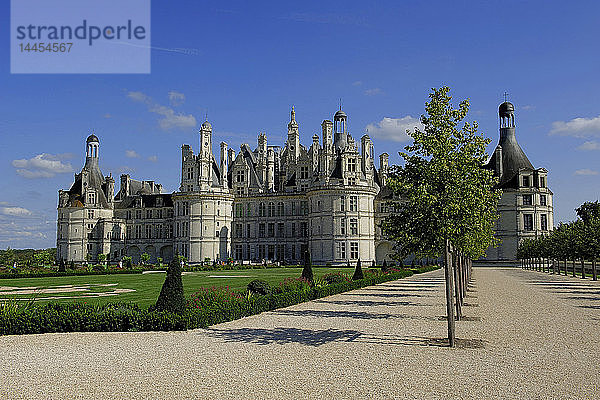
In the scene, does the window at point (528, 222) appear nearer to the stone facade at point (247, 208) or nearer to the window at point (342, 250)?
the stone facade at point (247, 208)

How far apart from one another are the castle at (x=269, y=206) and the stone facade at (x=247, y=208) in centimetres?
13

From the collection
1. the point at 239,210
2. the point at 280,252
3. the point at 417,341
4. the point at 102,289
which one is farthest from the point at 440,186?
the point at 239,210

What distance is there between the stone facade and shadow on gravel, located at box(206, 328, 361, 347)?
1949 inches

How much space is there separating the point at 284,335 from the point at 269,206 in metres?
59.6

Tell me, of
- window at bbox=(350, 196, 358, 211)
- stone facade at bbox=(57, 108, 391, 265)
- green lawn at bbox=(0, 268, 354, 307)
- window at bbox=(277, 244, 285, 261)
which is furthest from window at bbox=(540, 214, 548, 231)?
green lawn at bbox=(0, 268, 354, 307)

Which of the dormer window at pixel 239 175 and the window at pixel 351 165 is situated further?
the dormer window at pixel 239 175

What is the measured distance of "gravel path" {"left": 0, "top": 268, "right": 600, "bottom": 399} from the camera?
29.6ft

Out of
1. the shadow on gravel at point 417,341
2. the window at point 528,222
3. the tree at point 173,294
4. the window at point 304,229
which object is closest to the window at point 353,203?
the window at point 304,229

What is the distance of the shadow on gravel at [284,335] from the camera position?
531 inches

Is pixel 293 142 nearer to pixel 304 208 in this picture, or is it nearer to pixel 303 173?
pixel 303 173

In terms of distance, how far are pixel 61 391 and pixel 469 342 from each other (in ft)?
29.9

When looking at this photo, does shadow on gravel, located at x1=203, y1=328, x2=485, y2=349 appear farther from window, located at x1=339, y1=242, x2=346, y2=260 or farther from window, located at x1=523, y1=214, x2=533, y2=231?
window, located at x1=523, y1=214, x2=533, y2=231

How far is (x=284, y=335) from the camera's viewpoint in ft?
47.0

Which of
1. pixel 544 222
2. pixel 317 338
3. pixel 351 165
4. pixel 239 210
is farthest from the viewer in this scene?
pixel 239 210
